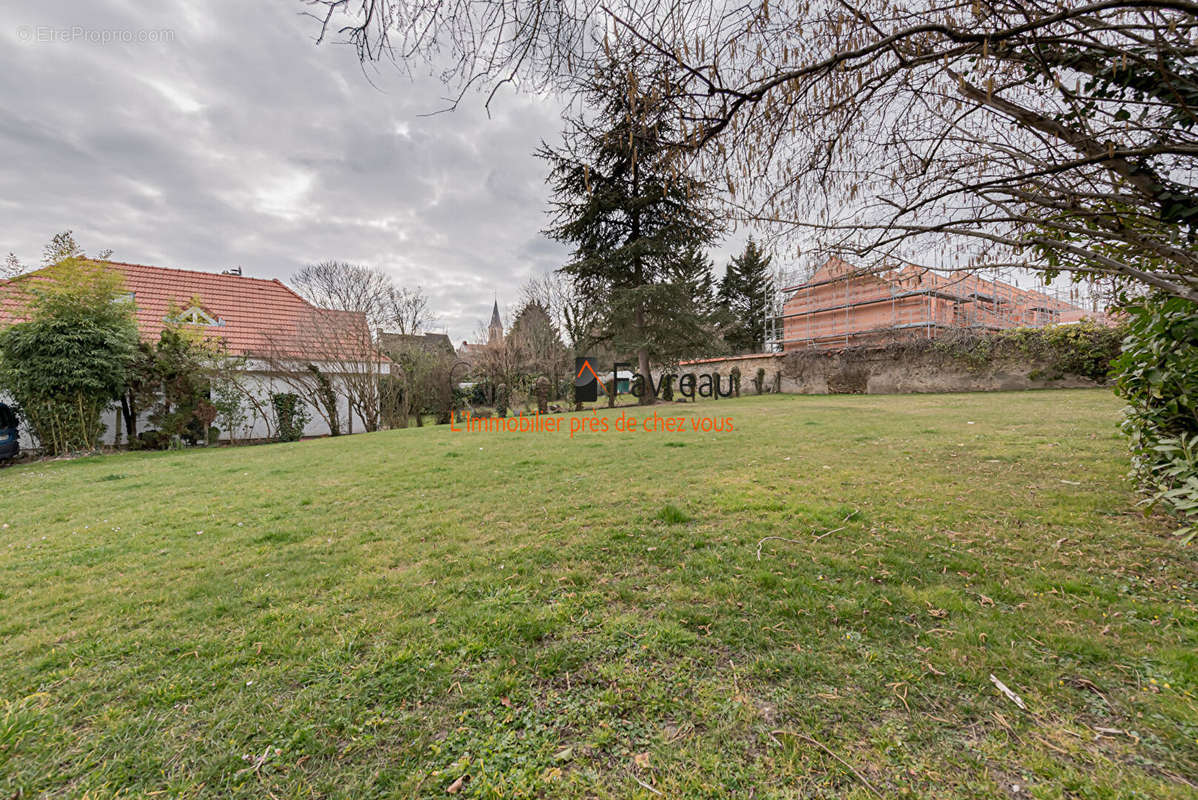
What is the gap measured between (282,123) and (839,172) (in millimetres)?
5588

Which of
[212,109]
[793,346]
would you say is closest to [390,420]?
[212,109]

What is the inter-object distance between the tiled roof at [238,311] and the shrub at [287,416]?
1.38 metres

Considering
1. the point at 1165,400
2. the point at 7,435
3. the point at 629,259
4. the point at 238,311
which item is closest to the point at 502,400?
the point at 629,259

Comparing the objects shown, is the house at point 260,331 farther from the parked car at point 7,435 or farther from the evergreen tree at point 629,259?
the evergreen tree at point 629,259

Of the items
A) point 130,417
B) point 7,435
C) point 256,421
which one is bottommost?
point 256,421

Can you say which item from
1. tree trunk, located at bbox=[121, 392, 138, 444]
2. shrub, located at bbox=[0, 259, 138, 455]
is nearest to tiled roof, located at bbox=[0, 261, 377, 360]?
shrub, located at bbox=[0, 259, 138, 455]

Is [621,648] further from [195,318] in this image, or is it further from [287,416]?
[195,318]

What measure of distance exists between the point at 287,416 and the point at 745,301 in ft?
95.6

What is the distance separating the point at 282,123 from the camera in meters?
4.45

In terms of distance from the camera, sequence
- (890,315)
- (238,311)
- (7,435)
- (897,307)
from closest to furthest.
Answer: (7,435), (238,311), (897,307), (890,315)

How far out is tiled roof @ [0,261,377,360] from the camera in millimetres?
12664

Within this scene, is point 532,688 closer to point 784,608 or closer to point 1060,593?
point 784,608

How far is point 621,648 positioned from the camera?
1801 millimetres

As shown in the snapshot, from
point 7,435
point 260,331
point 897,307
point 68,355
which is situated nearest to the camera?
point 7,435
